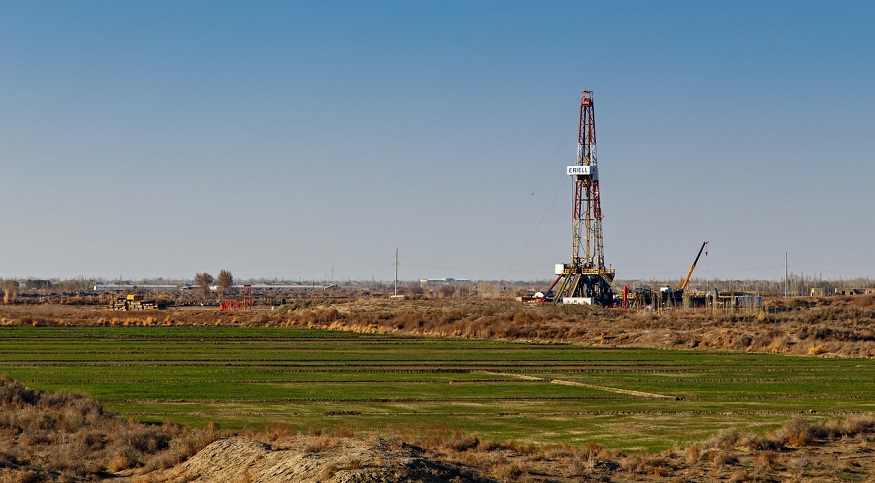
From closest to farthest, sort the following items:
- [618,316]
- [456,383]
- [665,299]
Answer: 1. [456,383]
2. [618,316]
3. [665,299]

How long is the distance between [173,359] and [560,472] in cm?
3633

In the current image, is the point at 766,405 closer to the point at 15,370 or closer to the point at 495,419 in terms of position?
the point at 495,419

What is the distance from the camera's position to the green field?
30.3 metres

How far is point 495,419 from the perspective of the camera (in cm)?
3128

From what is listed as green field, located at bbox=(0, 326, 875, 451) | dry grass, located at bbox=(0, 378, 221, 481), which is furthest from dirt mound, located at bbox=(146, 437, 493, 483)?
green field, located at bbox=(0, 326, 875, 451)

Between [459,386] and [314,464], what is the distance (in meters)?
22.3

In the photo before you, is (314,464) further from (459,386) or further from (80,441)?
(459,386)

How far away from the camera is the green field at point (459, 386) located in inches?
1195

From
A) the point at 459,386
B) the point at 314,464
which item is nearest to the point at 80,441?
the point at 314,464

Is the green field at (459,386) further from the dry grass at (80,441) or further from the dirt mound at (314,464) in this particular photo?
the dirt mound at (314,464)

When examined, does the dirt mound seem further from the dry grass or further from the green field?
the green field

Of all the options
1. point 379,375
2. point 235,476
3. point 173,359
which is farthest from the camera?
point 173,359

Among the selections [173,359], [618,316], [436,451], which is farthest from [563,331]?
[436,451]

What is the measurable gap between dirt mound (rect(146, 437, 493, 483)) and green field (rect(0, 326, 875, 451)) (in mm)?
4640
